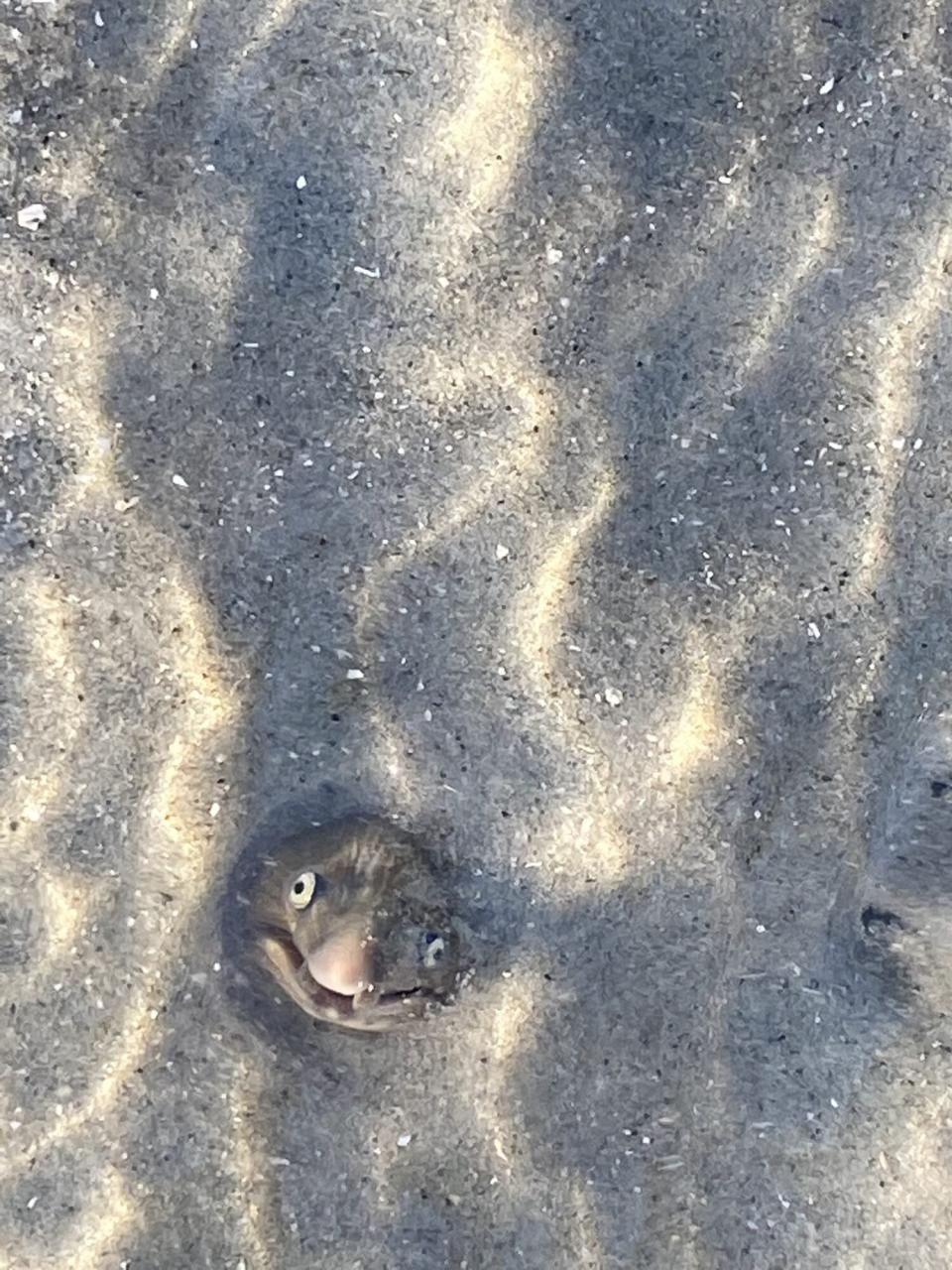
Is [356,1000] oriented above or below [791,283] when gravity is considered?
below

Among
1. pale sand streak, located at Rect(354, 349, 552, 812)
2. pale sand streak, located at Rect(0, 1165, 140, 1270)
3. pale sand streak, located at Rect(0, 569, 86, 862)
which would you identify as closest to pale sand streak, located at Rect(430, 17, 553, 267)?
pale sand streak, located at Rect(354, 349, 552, 812)

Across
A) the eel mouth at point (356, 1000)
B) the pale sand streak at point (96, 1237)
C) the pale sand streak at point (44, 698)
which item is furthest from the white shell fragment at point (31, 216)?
the pale sand streak at point (96, 1237)

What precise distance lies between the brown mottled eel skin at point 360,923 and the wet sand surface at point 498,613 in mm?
35

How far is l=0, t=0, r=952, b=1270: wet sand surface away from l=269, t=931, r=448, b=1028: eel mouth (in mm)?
31

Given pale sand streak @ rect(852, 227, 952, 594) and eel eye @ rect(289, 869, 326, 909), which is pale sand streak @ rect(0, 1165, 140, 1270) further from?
pale sand streak @ rect(852, 227, 952, 594)

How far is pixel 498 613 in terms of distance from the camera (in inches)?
55.7

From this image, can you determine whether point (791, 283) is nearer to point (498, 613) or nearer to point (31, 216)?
point (498, 613)

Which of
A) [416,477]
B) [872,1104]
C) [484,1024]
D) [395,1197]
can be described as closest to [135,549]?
[416,477]

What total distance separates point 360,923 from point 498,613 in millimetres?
382

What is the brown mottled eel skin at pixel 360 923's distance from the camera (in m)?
1.42

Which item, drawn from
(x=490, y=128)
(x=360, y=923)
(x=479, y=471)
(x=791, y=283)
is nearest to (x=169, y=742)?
(x=360, y=923)

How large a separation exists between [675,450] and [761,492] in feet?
0.36

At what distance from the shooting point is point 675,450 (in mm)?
1437

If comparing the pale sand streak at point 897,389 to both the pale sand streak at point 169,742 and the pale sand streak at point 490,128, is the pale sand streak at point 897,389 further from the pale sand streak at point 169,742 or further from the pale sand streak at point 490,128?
the pale sand streak at point 169,742
